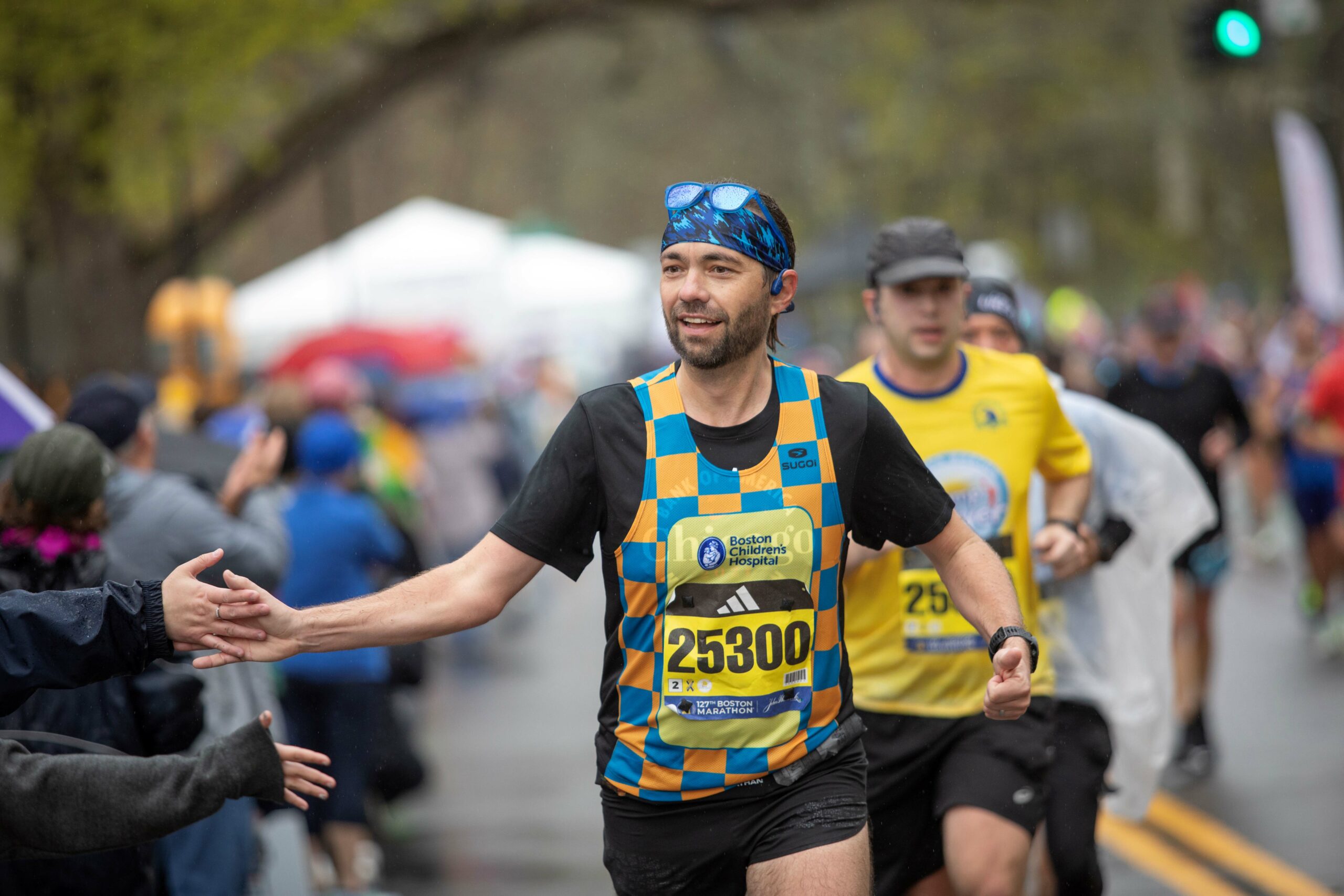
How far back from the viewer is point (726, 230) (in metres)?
3.62

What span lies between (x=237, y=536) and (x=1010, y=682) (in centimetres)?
284

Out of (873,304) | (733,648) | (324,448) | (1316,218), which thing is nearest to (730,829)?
(733,648)

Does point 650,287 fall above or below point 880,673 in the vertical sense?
above

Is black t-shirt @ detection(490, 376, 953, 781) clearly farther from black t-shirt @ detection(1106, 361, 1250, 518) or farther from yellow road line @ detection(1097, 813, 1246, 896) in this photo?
black t-shirt @ detection(1106, 361, 1250, 518)

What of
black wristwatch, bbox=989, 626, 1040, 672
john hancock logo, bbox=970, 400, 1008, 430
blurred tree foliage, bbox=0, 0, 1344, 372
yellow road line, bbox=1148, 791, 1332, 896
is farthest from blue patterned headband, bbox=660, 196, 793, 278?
blurred tree foliage, bbox=0, 0, 1344, 372

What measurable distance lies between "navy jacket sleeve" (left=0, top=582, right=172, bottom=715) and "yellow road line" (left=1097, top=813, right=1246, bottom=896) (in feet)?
14.6

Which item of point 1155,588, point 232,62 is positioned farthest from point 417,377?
point 1155,588

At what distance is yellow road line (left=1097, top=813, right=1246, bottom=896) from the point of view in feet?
21.1

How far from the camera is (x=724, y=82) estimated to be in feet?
84.1

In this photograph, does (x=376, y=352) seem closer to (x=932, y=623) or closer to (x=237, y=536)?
(x=237, y=536)

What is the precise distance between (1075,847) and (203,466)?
13.0 ft

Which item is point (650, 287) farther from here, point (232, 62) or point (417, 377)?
point (232, 62)

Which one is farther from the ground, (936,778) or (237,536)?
(237,536)

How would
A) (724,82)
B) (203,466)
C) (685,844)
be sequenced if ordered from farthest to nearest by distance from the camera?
(724,82) < (203,466) < (685,844)
